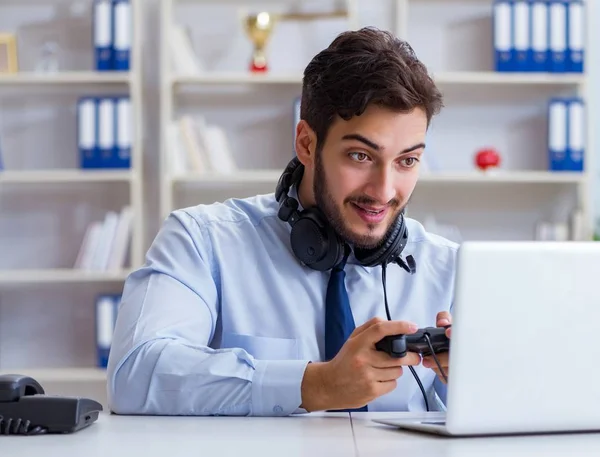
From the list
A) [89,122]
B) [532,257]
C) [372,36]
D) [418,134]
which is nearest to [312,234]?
[418,134]

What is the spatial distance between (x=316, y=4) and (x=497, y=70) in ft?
2.59

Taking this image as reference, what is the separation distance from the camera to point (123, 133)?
12.2ft

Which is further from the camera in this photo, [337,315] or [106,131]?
[106,131]

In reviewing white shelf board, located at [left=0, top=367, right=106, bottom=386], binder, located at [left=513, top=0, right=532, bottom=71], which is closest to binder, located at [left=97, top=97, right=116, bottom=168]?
white shelf board, located at [left=0, top=367, right=106, bottom=386]

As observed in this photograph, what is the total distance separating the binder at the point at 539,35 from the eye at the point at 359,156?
7.42 ft

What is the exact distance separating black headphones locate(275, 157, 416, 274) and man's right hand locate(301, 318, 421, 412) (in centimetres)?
33

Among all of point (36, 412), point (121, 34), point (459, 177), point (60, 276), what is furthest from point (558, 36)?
point (36, 412)

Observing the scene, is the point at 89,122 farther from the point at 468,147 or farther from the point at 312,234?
the point at 312,234

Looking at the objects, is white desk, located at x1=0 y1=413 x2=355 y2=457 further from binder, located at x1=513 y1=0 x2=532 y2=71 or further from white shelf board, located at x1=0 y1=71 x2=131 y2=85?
binder, located at x1=513 y1=0 x2=532 y2=71

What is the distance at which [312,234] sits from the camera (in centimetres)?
172

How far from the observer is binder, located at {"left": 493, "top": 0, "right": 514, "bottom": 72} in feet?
12.2

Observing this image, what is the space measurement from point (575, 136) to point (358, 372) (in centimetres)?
263

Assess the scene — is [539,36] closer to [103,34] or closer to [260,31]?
[260,31]

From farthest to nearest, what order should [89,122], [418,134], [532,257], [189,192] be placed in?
[189,192] → [89,122] → [418,134] → [532,257]
